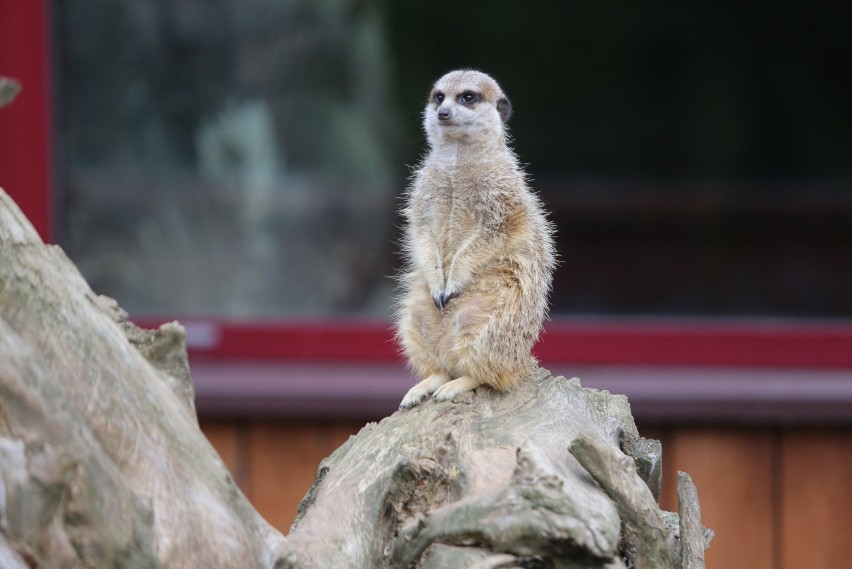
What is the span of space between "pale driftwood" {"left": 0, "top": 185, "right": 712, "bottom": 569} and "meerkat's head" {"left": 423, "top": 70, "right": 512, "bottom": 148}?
2.22 feet

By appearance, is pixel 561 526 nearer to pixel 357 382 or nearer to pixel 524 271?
pixel 524 271

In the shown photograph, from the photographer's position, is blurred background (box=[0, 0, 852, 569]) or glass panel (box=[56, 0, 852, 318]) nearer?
blurred background (box=[0, 0, 852, 569])

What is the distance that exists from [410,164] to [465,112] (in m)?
1.33

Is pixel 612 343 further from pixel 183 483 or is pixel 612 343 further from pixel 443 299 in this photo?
pixel 183 483

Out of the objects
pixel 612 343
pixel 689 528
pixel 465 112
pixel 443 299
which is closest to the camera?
pixel 689 528

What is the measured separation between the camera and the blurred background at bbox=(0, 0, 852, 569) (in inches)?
120

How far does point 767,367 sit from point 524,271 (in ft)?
4.76

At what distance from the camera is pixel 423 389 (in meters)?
1.70

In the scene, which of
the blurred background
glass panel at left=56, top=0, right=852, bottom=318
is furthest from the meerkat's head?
glass panel at left=56, top=0, right=852, bottom=318

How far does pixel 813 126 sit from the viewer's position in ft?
10.5

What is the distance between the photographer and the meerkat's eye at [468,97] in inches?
76.8

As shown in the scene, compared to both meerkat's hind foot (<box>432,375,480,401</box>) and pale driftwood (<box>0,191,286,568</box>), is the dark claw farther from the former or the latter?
pale driftwood (<box>0,191,286,568</box>)

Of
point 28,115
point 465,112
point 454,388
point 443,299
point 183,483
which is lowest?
point 183,483

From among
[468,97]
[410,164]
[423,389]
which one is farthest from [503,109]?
[410,164]
